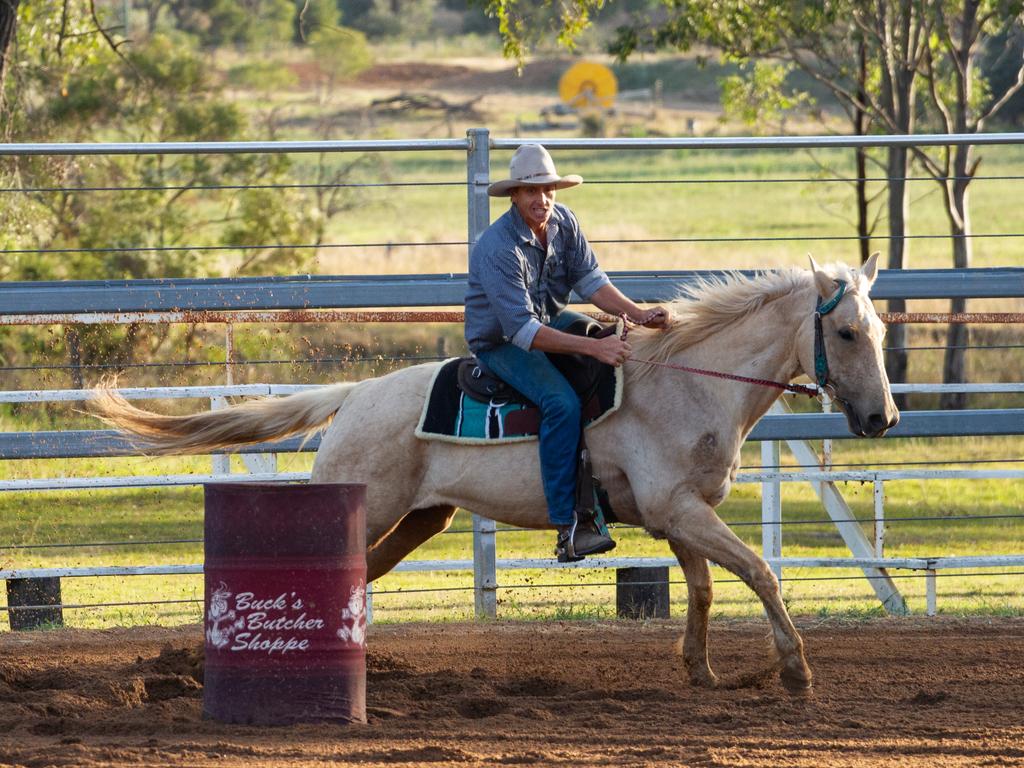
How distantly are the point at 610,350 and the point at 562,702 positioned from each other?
1.41 meters

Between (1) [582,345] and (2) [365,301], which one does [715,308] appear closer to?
(1) [582,345]

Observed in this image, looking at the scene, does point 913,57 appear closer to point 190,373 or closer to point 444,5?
point 190,373

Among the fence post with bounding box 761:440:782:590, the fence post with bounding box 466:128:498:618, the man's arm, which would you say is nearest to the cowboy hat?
the man's arm

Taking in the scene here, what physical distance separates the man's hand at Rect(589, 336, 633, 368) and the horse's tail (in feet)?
4.07

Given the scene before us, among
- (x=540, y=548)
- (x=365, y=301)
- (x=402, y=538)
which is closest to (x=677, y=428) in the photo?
(x=402, y=538)

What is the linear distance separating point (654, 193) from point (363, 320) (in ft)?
127

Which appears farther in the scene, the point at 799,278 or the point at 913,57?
the point at 913,57

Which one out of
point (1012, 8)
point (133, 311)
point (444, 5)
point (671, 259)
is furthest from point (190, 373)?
point (444, 5)

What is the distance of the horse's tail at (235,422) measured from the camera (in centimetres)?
662

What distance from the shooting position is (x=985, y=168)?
4175 centimetres

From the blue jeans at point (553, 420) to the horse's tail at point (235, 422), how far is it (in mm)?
928

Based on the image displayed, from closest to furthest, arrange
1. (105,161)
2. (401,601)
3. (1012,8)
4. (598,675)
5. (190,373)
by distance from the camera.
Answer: (598,675) < (401,601) < (190,373) < (1012,8) < (105,161)

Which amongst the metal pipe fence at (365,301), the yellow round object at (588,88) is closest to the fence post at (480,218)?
the metal pipe fence at (365,301)

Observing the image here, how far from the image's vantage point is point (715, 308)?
6234 millimetres
